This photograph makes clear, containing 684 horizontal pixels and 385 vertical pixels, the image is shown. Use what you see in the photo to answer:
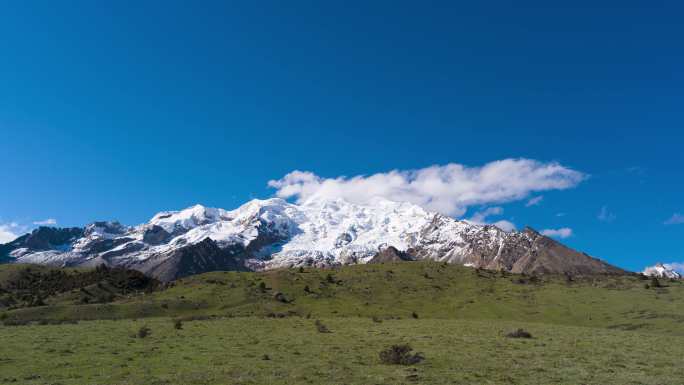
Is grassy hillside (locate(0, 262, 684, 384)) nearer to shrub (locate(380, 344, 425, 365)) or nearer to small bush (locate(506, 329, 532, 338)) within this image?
shrub (locate(380, 344, 425, 365))

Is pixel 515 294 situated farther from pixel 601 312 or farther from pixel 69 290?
pixel 69 290

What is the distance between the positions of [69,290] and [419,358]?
109 metres

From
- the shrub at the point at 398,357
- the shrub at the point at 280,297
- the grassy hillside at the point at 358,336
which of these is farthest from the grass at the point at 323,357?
the shrub at the point at 280,297

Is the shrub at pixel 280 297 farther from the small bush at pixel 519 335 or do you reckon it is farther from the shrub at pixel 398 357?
the shrub at pixel 398 357

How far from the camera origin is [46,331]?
55969 mm

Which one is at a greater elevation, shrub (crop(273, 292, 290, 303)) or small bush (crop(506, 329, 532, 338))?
shrub (crop(273, 292, 290, 303))

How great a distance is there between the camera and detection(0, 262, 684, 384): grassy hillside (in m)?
31.1

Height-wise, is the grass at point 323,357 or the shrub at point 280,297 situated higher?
the shrub at point 280,297

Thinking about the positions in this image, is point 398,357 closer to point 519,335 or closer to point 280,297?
point 519,335

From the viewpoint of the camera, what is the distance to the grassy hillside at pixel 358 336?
102ft

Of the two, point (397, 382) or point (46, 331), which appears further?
point (46, 331)

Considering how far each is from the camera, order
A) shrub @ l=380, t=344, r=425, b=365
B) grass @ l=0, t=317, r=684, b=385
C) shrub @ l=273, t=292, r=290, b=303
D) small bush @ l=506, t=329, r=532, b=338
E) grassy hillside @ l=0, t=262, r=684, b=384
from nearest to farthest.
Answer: grass @ l=0, t=317, r=684, b=385
grassy hillside @ l=0, t=262, r=684, b=384
shrub @ l=380, t=344, r=425, b=365
small bush @ l=506, t=329, r=532, b=338
shrub @ l=273, t=292, r=290, b=303

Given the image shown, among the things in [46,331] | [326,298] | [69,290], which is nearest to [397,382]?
[46,331]

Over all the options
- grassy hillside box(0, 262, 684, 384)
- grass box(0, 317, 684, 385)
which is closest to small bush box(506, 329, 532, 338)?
grass box(0, 317, 684, 385)
